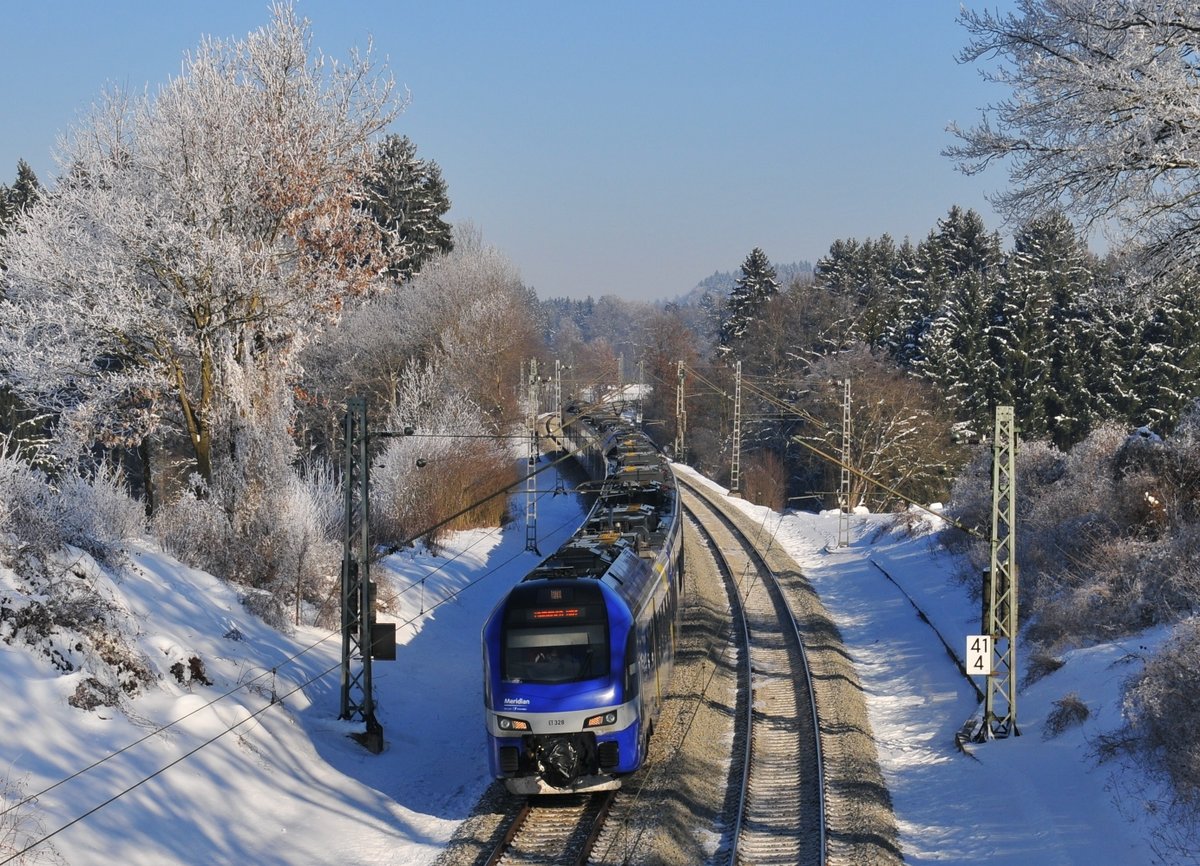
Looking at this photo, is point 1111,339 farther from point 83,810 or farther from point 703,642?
point 83,810

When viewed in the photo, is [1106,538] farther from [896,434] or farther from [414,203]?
[414,203]

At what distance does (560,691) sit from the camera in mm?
12422

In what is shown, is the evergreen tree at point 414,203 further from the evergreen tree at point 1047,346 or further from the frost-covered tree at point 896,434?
the evergreen tree at point 1047,346

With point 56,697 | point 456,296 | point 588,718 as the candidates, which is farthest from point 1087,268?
point 56,697

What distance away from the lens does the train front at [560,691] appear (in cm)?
1236

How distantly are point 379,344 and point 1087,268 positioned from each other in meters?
34.5

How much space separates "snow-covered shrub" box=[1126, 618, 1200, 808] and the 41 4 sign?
6.37 ft

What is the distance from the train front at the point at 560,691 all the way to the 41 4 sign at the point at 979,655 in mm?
5111

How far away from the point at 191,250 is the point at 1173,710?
59.9 ft

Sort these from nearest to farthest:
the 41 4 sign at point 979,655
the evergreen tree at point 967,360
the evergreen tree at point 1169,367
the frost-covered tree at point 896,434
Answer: the 41 4 sign at point 979,655
the evergreen tree at point 1169,367
the frost-covered tree at point 896,434
the evergreen tree at point 967,360

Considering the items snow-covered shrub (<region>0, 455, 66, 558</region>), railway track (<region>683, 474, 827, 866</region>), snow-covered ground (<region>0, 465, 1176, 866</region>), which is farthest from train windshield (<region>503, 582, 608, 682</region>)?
snow-covered shrub (<region>0, 455, 66, 558</region>)

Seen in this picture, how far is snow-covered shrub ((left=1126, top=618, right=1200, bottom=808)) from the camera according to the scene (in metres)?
11.0

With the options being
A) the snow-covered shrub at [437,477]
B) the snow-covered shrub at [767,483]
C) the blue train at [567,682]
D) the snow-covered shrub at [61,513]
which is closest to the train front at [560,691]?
the blue train at [567,682]

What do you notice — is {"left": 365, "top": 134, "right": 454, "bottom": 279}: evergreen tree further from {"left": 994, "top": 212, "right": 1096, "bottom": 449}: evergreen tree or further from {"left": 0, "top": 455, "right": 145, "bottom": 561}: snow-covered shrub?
{"left": 0, "top": 455, "right": 145, "bottom": 561}: snow-covered shrub
